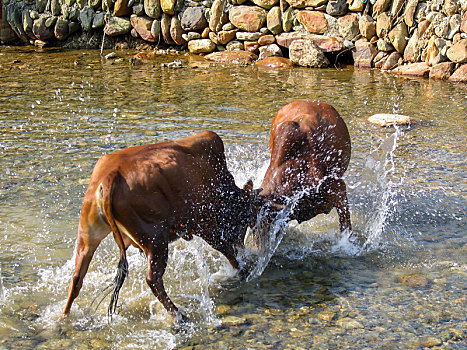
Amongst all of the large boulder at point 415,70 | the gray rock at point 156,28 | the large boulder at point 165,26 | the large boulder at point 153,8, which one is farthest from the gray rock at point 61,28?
the large boulder at point 415,70

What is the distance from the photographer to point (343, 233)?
5.13 meters

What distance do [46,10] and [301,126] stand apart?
1545 centimetres

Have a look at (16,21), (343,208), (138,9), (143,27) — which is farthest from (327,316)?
(16,21)

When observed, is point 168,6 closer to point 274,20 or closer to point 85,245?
point 274,20

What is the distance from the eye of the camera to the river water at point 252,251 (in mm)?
3738

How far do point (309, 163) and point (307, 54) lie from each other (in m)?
9.51

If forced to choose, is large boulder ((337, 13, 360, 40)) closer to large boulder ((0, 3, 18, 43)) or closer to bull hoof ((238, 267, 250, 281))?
bull hoof ((238, 267, 250, 281))

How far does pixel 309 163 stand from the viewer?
4773mm

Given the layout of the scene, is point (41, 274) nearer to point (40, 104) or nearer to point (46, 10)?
point (40, 104)

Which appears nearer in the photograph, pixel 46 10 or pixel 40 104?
pixel 40 104

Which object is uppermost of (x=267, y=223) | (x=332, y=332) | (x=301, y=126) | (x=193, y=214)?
(x=301, y=126)

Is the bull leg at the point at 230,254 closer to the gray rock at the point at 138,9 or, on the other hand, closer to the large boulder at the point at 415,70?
the large boulder at the point at 415,70

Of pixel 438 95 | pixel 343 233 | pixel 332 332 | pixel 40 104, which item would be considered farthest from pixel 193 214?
pixel 438 95

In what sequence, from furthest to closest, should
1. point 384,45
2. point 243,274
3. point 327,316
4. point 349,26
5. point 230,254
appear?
point 349,26
point 384,45
point 243,274
point 230,254
point 327,316
